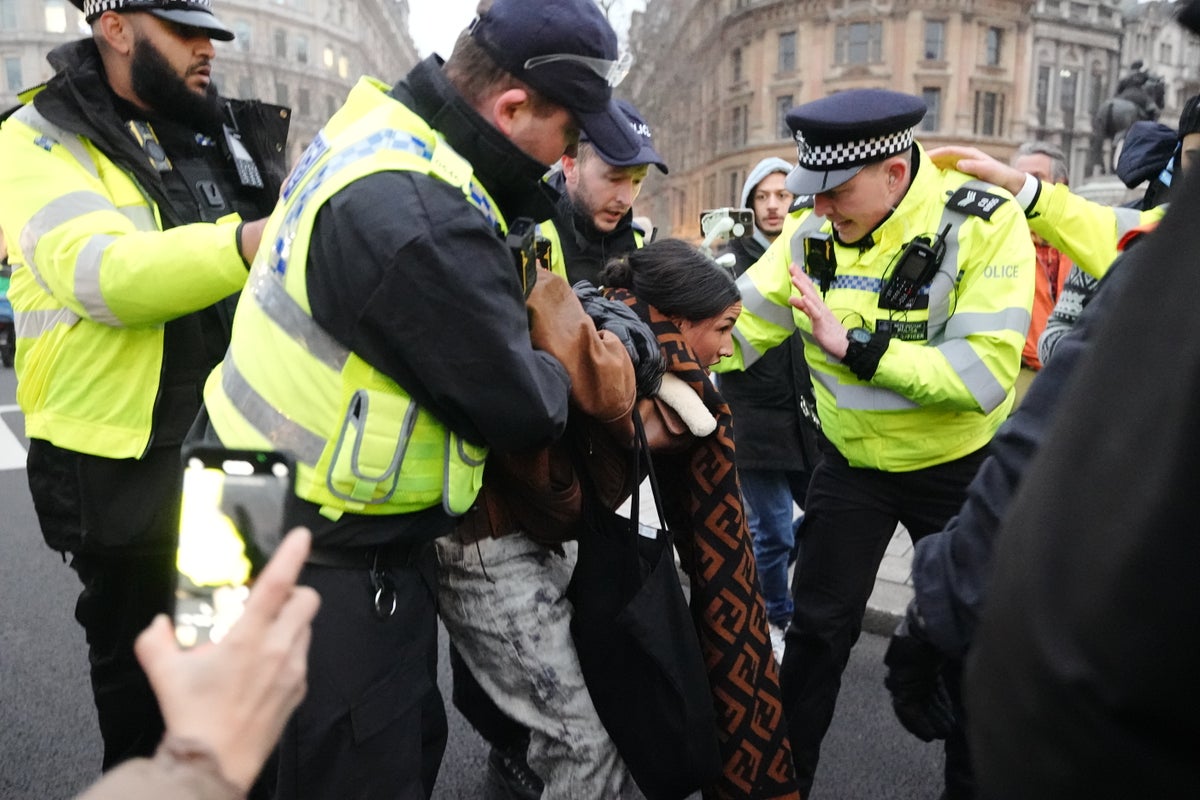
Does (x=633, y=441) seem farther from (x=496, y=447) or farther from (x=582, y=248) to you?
(x=582, y=248)

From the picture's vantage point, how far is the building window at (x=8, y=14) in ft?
191

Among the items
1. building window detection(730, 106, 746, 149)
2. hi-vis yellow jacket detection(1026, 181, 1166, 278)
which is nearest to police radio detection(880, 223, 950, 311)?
hi-vis yellow jacket detection(1026, 181, 1166, 278)

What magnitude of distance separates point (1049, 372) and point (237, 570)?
112cm

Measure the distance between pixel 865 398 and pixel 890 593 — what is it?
1.82m

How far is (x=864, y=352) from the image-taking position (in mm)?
2641

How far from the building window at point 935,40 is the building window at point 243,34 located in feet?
138

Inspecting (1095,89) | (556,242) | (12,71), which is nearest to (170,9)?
(556,242)

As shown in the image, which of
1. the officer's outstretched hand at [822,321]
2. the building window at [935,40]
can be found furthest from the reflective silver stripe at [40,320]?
the building window at [935,40]

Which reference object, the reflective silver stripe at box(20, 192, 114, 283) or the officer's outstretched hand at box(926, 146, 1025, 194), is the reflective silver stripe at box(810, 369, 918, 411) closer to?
the officer's outstretched hand at box(926, 146, 1025, 194)

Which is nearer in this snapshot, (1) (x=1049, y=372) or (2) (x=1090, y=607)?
(2) (x=1090, y=607)

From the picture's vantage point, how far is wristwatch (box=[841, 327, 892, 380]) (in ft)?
8.64

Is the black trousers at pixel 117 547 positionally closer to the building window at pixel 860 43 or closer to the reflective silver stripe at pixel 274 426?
the reflective silver stripe at pixel 274 426

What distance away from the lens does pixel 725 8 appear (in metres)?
48.4

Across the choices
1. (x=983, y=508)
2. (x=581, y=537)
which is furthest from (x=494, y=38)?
(x=983, y=508)
